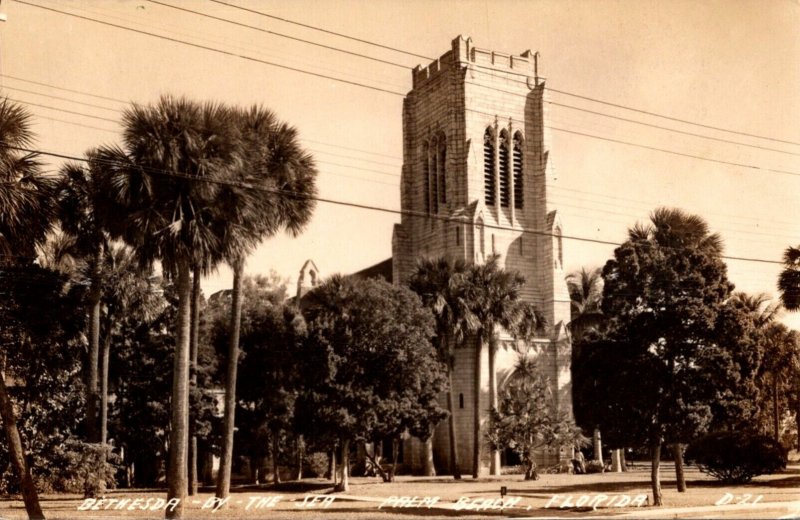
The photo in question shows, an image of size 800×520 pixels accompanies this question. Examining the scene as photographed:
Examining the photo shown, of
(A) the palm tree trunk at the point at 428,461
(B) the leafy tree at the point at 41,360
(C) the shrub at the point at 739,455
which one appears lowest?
(A) the palm tree trunk at the point at 428,461

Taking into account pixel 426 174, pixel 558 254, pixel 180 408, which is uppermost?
pixel 426 174

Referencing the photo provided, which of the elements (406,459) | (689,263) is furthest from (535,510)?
(406,459)

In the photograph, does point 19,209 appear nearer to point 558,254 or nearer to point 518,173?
point 558,254

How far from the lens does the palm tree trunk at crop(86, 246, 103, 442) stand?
31.4 m

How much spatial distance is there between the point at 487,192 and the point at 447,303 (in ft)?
42.0

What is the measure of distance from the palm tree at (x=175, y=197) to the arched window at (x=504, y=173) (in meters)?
35.0

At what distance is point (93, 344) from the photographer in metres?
31.6

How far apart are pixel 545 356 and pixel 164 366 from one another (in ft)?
80.1

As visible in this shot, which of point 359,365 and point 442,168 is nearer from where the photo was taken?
point 359,365

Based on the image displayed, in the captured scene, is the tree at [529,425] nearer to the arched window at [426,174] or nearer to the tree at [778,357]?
the tree at [778,357]

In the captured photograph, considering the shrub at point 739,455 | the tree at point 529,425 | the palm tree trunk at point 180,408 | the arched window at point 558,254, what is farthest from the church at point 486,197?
the palm tree trunk at point 180,408

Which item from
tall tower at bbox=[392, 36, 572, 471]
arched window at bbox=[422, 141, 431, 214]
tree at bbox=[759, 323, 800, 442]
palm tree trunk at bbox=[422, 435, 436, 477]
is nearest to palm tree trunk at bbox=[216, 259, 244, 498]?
palm tree trunk at bbox=[422, 435, 436, 477]

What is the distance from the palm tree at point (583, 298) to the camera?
57469 mm

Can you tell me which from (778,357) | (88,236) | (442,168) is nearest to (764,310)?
(778,357)
